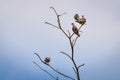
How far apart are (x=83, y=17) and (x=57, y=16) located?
19.1 inches

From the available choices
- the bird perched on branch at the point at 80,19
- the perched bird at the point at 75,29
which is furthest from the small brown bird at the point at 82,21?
the perched bird at the point at 75,29

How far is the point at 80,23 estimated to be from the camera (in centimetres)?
507

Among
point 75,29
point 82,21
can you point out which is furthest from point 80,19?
point 75,29

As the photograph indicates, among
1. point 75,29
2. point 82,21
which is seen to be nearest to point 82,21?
point 82,21

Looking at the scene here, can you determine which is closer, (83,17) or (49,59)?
(83,17)

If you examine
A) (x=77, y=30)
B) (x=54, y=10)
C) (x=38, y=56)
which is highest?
(x=54, y=10)

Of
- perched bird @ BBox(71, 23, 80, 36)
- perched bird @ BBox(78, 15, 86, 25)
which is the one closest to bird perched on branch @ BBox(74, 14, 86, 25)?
perched bird @ BBox(78, 15, 86, 25)

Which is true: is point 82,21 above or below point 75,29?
above

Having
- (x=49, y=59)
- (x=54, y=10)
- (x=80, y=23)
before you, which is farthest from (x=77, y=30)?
(x=49, y=59)

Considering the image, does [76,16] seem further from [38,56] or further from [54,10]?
[38,56]

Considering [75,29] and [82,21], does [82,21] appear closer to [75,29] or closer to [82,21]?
[82,21]

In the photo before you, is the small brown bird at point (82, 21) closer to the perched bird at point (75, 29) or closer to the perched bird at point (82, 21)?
the perched bird at point (82, 21)

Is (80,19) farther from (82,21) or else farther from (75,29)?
(75,29)

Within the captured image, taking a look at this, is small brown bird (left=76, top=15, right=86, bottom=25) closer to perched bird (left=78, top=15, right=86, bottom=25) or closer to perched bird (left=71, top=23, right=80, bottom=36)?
perched bird (left=78, top=15, right=86, bottom=25)
